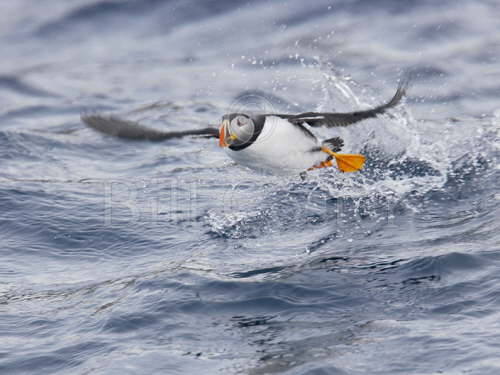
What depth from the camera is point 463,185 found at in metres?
7.04

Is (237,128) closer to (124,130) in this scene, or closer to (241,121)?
(241,121)

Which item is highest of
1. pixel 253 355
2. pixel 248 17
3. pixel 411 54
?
pixel 248 17

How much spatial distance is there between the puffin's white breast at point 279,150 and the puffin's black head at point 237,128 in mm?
108

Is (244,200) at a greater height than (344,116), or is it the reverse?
(344,116)

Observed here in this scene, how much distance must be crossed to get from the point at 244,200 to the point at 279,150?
3.52 ft

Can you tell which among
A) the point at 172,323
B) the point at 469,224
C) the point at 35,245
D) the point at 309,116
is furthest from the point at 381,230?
the point at 35,245

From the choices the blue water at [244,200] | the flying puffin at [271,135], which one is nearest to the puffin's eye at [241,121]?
the flying puffin at [271,135]

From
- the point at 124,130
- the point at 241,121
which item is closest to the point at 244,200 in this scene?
the point at 241,121

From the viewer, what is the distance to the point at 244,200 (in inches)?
292

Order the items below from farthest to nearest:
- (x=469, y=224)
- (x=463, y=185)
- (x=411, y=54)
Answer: (x=411, y=54) < (x=463, y=185) < (x=469, y=224)

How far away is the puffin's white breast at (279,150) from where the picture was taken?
643cm

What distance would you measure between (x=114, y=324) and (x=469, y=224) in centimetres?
319

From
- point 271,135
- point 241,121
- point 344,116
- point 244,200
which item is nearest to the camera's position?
point 344,116

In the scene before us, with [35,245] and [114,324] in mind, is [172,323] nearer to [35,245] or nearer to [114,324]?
[114,324]
